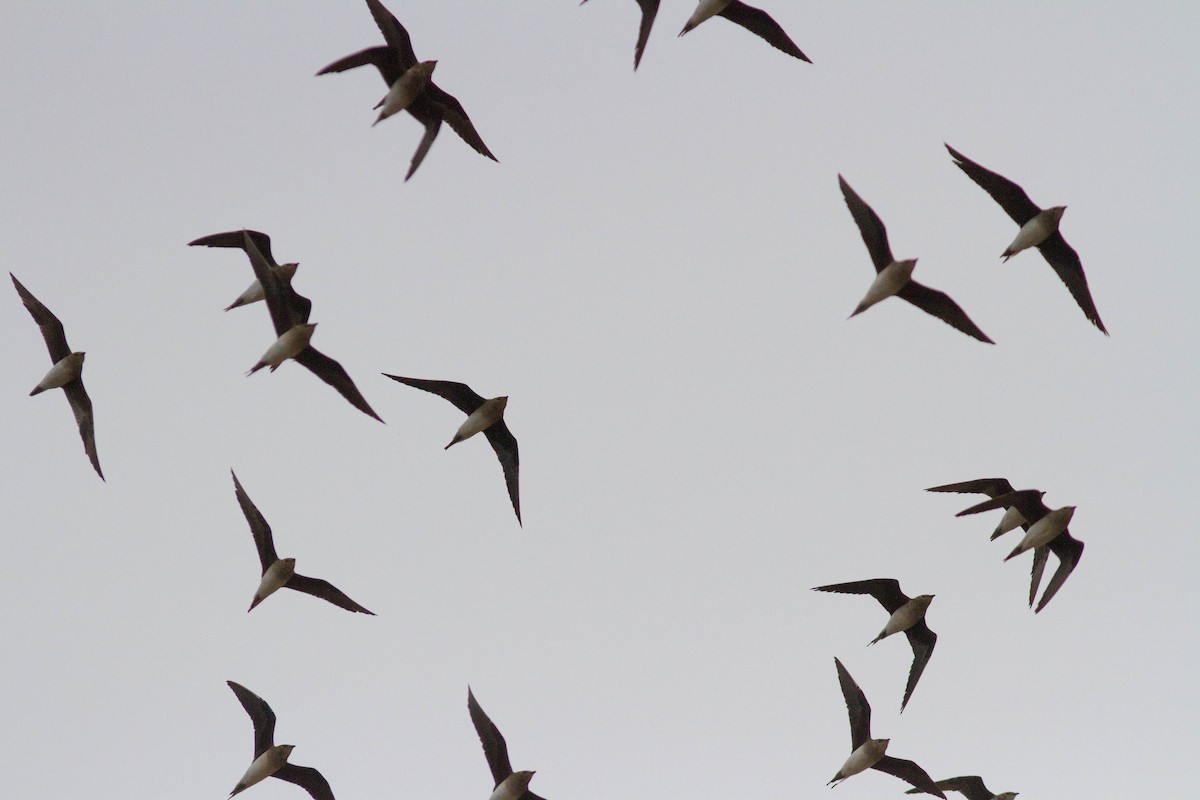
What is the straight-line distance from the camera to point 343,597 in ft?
44.4

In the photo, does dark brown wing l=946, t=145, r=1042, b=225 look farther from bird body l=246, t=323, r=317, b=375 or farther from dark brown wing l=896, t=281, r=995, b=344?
bird body l=246, t=323, r=317, b=375

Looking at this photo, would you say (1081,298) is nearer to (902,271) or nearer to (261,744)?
(902,271)

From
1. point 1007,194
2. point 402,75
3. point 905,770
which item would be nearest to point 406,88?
point 402,75

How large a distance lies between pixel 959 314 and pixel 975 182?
1.18 metres

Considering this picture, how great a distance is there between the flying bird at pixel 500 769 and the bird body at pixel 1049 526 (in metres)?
5.12

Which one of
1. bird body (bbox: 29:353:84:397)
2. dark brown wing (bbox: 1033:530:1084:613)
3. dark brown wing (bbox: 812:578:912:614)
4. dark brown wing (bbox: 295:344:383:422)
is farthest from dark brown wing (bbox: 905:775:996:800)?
bird body (bbox: 29:353:84:397)

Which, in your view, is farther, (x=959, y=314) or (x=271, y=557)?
(x=271, y=557)

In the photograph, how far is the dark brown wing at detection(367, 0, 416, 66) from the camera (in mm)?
11727

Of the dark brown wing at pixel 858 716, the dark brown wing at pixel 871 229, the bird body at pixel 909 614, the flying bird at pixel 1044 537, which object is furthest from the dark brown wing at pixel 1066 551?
the dark brown wing at pixel 871 229

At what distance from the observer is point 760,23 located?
504 inches

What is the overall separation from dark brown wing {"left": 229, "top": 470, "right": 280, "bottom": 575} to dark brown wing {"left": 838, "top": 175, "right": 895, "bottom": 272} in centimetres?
575

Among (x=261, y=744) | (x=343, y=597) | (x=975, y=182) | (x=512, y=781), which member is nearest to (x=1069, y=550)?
(x=975, y=182)

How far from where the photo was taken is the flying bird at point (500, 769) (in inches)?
504

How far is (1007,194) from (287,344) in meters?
6.21
